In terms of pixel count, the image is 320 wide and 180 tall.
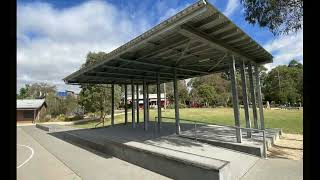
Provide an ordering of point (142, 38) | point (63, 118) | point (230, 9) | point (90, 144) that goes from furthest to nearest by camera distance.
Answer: point (63, 118) → point (90, 144) → point (142, 38) → point (230, 9)

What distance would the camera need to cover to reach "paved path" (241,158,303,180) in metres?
7.27

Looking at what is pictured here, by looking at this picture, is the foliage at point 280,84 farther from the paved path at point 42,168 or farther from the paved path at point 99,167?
the paved path at point 42,168

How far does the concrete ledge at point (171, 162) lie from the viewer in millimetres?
6273

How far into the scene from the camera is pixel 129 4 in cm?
429

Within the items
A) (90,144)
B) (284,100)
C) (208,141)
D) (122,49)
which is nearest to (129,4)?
(122,49)

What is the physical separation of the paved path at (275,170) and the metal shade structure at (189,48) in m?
4.29

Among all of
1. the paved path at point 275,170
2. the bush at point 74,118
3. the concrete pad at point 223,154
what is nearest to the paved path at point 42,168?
the concrete pad at point 223,154

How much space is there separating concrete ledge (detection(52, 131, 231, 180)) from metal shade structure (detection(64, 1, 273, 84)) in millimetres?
3551

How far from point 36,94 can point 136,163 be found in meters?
81.5

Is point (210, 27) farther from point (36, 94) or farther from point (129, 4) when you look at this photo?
point (36, 94)

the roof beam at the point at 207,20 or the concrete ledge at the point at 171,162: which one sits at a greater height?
the roof beam at the point at 207,20

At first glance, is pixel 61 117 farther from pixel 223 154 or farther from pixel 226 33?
pixel 226 33
